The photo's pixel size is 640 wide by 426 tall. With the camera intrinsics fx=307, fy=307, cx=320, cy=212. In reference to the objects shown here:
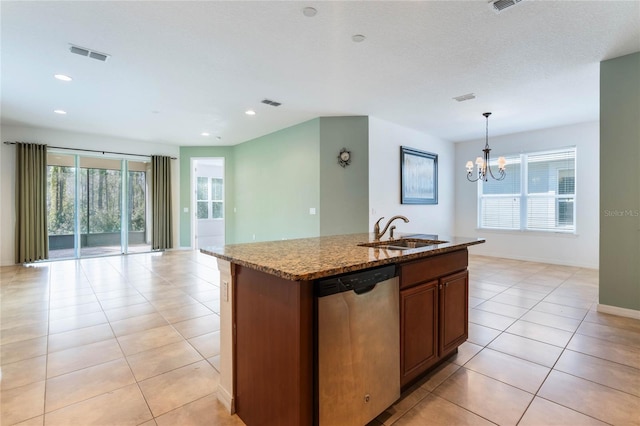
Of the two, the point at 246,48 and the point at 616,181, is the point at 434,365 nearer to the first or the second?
the point at 616,181

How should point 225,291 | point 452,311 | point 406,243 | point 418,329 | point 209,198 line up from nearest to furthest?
point 225,291
point 418,329
point 452,311
point 406,243
point 209,198

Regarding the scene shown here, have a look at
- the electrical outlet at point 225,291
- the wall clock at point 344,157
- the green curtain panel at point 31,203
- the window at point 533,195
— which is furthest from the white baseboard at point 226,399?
the window at point 533,195

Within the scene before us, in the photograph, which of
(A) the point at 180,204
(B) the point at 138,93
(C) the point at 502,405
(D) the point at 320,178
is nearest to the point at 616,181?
(C) the point at 502,405

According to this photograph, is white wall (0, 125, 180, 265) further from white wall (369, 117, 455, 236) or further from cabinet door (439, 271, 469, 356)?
cabinet door (439, 271, 469, 356)

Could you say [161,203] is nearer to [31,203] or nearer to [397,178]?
[31,203]

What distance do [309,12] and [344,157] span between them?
2996 mm

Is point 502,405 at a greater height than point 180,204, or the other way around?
point 180,204

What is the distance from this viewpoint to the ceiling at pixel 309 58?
8.06 ft

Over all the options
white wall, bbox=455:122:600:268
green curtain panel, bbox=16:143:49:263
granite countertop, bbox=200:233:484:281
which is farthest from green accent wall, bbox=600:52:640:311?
green curtain panel, bbox=16:143:49:263

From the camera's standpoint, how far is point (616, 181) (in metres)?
3.23

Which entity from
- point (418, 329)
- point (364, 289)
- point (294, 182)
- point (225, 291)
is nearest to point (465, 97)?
point (294, 182)

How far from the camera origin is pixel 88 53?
307cm

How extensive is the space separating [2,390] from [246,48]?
3.21m

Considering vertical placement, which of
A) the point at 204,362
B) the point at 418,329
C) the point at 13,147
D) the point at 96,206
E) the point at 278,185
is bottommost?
the point at 204,362
